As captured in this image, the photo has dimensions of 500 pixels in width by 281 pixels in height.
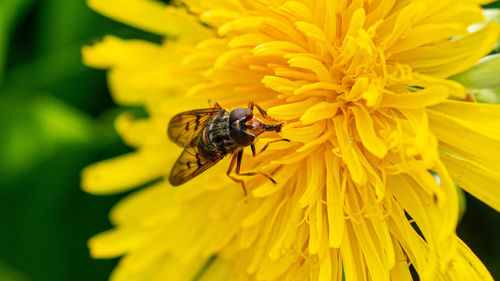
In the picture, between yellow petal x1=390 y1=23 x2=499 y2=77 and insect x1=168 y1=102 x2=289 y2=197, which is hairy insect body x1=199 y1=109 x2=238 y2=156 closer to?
insect x1=168 y1=102 x2=289 y2=197

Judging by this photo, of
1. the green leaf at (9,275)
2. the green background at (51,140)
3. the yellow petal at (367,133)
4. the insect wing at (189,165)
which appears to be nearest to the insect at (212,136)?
the insect wing at (189,165)

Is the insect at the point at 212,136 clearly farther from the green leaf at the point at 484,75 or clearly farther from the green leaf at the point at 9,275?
the green leaf at the point at 9,275

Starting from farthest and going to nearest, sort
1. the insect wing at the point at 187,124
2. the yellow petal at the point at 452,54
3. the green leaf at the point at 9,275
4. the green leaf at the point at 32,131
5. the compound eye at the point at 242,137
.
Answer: the green leaf at the point at 32,131
the green leaf at the point at 9,275
the insect wing at the point at 187,124
the compound eye at the point at 242,137
the yellow petal at the point at 452,54

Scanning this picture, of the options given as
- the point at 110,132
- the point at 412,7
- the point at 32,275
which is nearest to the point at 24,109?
the point at 110,132

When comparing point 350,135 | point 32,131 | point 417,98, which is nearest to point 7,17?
point 32,131

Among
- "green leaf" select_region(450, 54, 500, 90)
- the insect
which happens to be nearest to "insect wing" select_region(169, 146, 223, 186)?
the insect

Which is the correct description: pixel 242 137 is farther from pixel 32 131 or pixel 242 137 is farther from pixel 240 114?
pixel 32 131
